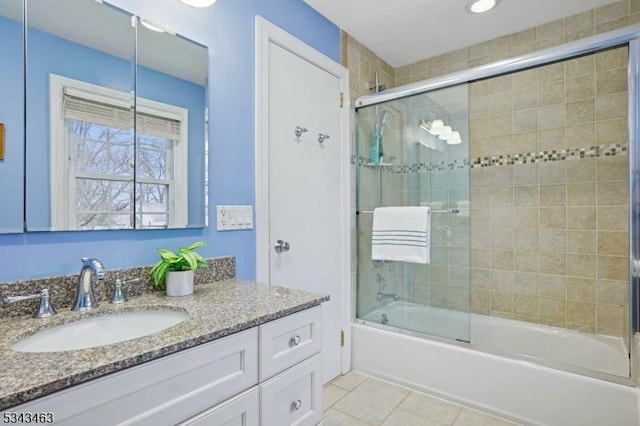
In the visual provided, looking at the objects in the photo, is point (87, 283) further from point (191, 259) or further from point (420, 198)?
point (420, 198)

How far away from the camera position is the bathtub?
5.29 ft

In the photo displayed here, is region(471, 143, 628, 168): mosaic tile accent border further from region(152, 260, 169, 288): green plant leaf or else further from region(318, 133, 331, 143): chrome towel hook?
region(152, 260, 169, 288): green plant leaf

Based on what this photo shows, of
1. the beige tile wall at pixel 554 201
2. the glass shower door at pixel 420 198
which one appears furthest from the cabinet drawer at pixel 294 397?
the beige tile wall at pixel 554 201

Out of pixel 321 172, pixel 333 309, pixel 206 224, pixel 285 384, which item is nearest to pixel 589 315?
pixel 333 309

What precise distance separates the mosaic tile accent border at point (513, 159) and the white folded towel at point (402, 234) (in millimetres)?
334

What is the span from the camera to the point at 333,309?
7.57 feet

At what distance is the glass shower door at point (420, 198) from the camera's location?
2279mm

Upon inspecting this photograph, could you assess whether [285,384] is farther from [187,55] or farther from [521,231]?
[521,231]

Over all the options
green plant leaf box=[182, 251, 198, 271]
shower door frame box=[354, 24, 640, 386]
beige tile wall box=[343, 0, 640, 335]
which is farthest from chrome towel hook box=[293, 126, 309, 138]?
shower door frame box=[354, 24, 640, 386]

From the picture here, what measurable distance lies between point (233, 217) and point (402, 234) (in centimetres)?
119

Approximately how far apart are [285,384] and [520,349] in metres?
1.98

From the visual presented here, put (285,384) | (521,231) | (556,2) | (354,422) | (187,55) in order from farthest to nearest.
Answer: (521,231)
(556,2)
(354,422)
(187,55)
(285,384)

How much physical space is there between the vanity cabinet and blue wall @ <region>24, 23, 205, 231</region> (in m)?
0.66

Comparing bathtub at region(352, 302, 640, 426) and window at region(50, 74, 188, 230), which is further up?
window at region(50, 74, 188, 230)
